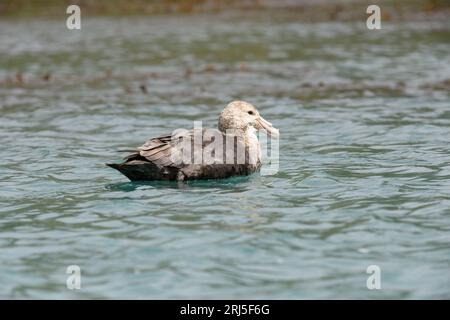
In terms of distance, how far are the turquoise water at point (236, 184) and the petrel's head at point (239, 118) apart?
0.68 m

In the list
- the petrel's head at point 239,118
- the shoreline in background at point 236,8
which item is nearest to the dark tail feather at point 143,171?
the petrel's head at point 239,118

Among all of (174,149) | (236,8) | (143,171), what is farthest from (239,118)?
(236,8)

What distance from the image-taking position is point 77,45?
2725 centimetres

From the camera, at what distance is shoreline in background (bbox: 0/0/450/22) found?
105 feet

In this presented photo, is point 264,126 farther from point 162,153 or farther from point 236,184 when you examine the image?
point 162,153

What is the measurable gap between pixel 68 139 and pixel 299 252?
24.2ft

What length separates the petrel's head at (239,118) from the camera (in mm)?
12039

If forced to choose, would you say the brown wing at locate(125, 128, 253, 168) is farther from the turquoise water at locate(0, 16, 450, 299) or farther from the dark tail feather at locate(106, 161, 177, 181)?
the turquoise water at locate(0, 16, 450, 299)

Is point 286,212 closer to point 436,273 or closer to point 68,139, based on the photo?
point 436,273

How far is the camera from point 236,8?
117 feet

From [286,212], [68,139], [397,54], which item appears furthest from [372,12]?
[286,212]

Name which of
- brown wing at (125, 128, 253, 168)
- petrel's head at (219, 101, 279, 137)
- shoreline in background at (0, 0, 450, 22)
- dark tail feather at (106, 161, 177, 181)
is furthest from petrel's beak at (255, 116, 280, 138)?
shoreline in background at (0, 0, 450, 22)

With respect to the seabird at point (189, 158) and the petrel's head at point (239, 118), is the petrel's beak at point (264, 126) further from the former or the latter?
the seabird at point (189, 158)

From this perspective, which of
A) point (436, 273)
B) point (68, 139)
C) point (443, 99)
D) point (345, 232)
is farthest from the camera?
point (443, 99)
